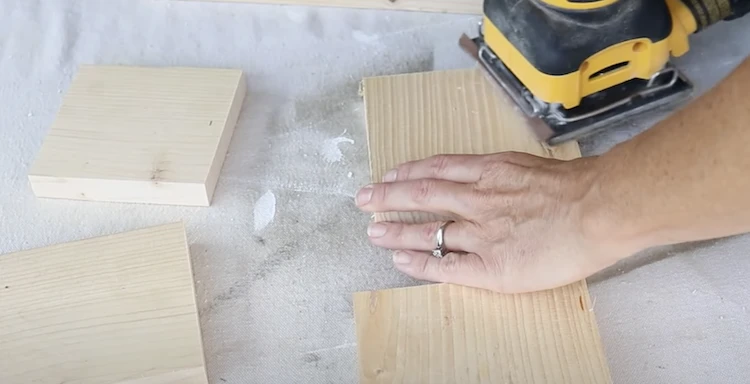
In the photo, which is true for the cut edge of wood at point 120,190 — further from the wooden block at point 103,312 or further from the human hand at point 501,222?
the human hand at point 501,222

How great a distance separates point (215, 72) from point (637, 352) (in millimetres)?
885

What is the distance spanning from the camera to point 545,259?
3.51 ft

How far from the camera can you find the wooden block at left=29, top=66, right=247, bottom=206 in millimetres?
1315

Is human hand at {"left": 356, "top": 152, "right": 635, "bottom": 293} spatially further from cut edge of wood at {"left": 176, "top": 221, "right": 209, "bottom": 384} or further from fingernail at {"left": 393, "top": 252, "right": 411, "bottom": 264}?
cut edge of wood at {"left": 176, "top": 221, "right": 209, "bottom": 384}

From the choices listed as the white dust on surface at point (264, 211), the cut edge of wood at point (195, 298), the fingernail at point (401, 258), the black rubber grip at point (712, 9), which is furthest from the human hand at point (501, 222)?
the black rubber grip at point (712, 9)

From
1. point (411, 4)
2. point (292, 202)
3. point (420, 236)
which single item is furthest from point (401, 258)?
point (411, 4)

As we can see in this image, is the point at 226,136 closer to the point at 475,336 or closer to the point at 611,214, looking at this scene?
the point at 475,336

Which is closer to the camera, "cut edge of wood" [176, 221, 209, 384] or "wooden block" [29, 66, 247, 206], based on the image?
"cut edge of wood" [176, 221, 209, 384]

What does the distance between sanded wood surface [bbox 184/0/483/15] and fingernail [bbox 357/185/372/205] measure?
0.59m

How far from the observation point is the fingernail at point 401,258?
3.84ft

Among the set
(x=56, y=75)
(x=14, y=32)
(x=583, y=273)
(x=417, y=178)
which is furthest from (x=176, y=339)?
(x=14, y=32)

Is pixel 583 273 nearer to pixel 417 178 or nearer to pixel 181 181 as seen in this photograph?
pixel 417 178

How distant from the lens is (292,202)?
4.39 ft

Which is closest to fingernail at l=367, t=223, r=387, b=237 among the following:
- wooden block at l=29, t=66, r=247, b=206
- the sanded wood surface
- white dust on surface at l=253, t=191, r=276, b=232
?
white dust on surface at l=253, t=191, r=276, b=232
